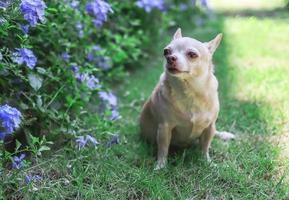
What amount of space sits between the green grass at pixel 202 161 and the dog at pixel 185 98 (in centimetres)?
13

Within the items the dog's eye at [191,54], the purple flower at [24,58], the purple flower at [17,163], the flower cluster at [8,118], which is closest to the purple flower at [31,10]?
the purple flower at [24,58]

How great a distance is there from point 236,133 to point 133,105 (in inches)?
40.9

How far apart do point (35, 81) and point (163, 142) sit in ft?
2.73

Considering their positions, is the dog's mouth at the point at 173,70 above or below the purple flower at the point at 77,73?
above

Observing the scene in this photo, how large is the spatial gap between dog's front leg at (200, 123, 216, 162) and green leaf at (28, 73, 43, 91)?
1.02 m

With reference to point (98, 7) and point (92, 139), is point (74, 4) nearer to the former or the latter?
point (98, 7)

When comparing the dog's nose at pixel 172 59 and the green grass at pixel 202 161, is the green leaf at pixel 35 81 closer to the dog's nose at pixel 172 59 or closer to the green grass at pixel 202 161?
the green grass at pixel 202 161

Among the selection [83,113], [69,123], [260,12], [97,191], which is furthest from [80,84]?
[260,12]

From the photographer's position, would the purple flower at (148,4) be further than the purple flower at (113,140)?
Yes

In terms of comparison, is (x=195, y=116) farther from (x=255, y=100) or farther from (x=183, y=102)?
(x=255, y=100)

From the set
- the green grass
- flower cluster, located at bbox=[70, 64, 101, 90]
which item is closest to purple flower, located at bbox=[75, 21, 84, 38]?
flower cluster, located at bbox=[70, 64, 101, 90]

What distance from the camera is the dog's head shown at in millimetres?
2869

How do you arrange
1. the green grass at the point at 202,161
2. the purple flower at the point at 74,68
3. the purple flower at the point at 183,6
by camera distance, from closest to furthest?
the green grass at the point at 202,161, the purple flower at the point at 74,68, the purple flower at the point at 183,6

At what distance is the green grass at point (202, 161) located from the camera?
2.84 meters
